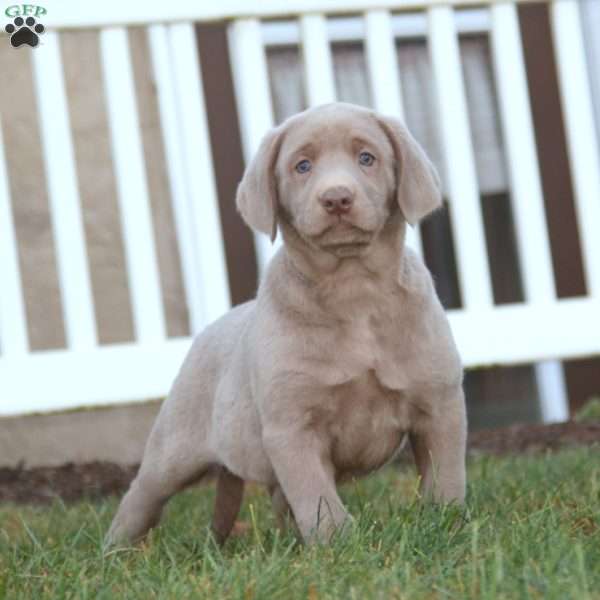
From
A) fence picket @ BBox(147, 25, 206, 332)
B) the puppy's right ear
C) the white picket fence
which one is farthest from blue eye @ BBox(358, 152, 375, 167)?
fence picket @ BBox(147, 25, 206, 332)

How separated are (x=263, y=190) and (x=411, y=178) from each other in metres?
0.39

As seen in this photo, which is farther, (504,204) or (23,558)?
(504,204)

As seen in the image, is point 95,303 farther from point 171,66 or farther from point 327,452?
point 327,452

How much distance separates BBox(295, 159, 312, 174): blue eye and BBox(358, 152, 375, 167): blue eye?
13cm

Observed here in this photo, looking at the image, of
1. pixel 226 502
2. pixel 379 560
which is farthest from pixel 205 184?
pixel 379 560

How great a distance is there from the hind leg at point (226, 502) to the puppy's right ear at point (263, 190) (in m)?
0.90

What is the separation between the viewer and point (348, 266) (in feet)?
11.2

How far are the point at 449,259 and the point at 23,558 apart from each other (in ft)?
16.8

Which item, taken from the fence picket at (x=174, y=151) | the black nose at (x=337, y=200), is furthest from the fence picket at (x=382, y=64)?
the black nose at (x=337, y=200)

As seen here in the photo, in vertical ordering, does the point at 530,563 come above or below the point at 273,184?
below

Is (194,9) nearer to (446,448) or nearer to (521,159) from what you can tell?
(521,159)

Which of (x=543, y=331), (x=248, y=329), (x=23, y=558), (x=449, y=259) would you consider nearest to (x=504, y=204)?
(x=449, y=259)

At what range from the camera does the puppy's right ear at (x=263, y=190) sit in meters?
3.45

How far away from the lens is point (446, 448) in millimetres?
3336
